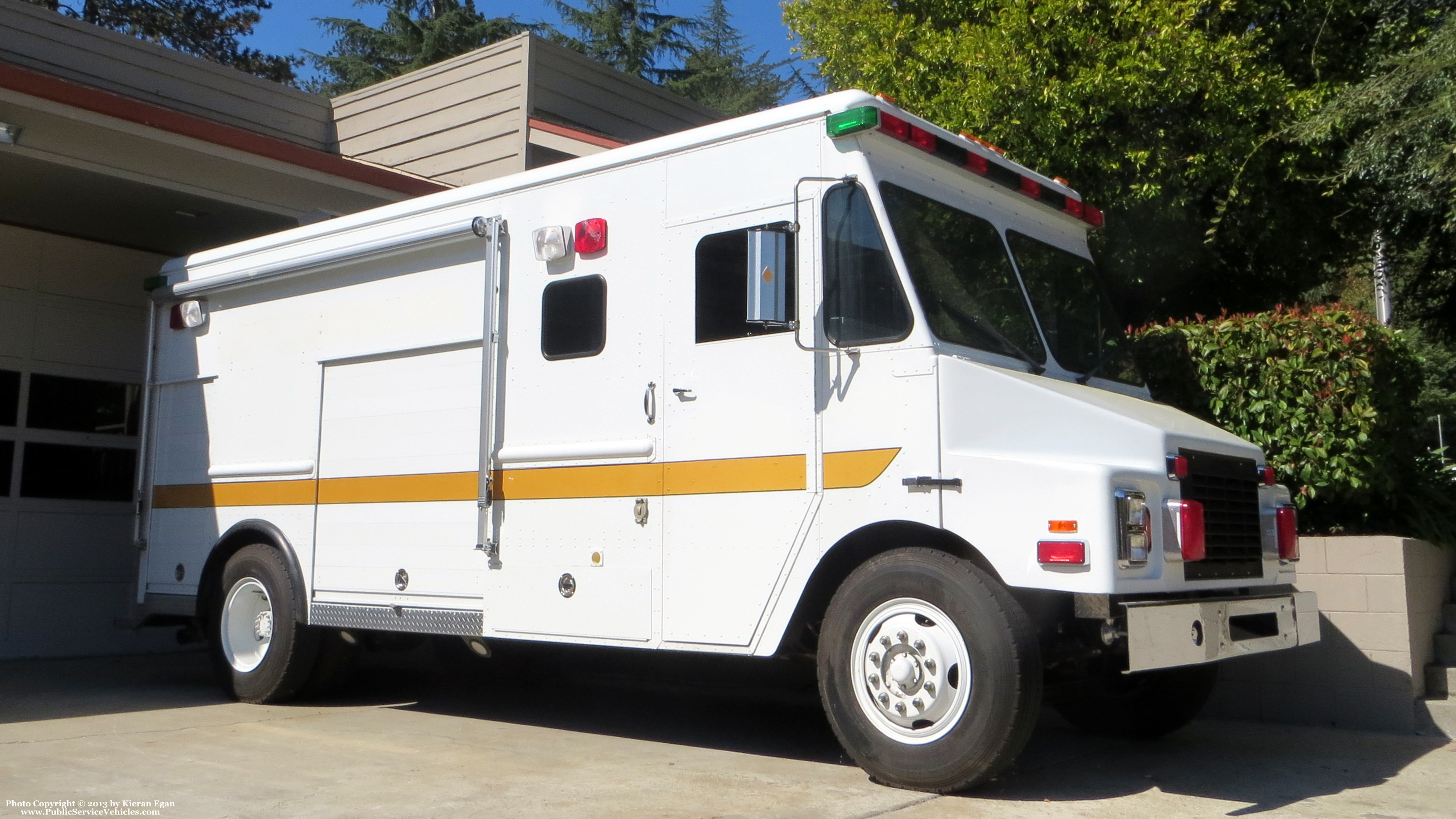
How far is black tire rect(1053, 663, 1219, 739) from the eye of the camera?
6.67 m

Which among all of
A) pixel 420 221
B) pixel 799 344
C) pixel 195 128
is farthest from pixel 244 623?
pixel 799 344

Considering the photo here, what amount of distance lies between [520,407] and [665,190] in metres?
1.40

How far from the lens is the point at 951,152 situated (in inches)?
244

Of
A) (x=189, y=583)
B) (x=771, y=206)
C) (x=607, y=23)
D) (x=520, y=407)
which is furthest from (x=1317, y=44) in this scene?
(x=607, y=23)

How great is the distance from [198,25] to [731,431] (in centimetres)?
3295

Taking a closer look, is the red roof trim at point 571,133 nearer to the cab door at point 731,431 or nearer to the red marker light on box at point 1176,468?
the cab door at point 731,431

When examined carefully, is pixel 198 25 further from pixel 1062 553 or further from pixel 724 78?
pixel 1062 553

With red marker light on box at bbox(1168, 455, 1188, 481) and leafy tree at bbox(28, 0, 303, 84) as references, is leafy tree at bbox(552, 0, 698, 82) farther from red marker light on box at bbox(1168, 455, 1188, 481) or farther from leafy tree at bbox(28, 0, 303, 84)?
red marker light on box at bbox(1168, 455, 1188, 481)

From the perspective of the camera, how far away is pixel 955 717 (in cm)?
527

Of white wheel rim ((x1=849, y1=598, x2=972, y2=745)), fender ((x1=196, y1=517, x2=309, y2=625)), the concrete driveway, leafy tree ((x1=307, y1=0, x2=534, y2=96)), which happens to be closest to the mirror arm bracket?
white wheel rim ((x1=849, y1=598, x2=972, y2=745))

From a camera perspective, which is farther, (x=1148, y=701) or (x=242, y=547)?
(x=242, y=547)

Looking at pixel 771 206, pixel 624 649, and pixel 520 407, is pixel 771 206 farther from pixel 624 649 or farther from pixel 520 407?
pixel 624 649

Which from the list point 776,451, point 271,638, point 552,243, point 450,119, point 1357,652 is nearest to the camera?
point 776,451

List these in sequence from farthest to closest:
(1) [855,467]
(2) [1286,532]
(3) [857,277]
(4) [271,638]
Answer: (4) [271,638], (2) [1286,532], (3) [857,277], (1) [855,467]
